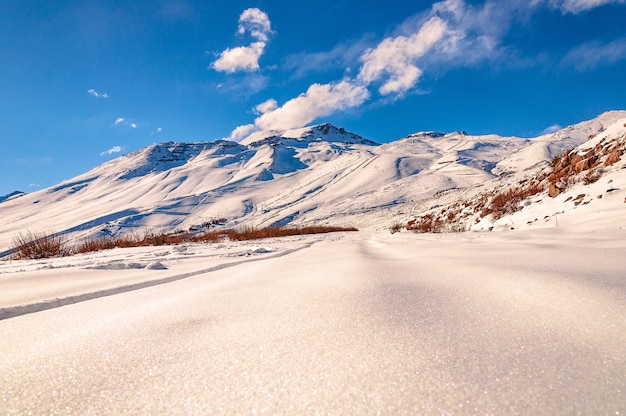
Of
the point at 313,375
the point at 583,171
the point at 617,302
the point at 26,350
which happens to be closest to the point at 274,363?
the point at 313,375

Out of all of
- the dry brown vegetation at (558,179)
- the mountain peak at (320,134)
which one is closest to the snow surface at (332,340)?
the dry brown vegetation at (558,179)

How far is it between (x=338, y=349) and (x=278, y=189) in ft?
117

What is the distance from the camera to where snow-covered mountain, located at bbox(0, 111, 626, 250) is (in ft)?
61.4

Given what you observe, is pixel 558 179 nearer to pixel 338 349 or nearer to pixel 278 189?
pixel 338 349

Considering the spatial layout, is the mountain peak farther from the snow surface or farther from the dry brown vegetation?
the snow surface

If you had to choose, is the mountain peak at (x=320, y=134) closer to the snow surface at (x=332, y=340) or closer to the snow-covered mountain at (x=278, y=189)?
the snow-covered mountain at (x=278, y=189)

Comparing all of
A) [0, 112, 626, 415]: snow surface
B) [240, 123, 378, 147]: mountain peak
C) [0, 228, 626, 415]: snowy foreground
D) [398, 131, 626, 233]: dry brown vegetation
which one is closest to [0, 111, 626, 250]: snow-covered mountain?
[398, 131, 626, 233]: dry brown vegetation

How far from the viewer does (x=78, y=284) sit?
1.68m

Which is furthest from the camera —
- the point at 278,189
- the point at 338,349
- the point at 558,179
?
the point at 278,189

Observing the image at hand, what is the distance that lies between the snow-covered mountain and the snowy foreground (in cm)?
522

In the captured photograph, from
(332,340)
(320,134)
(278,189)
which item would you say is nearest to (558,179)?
(332,340)

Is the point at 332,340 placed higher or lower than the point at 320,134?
lower

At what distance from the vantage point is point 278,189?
3594 cm

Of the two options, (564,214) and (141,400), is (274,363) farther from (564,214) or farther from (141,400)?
(564,214)
